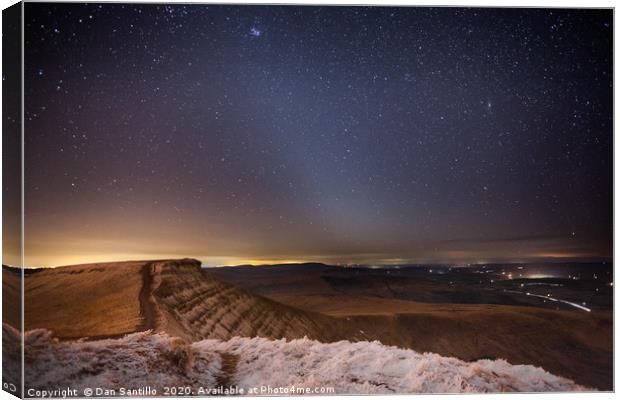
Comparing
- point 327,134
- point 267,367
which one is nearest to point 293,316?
point 267,367

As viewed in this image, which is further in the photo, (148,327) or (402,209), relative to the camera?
(402,209)

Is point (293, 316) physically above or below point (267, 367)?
above

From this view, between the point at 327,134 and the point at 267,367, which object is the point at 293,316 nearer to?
the point at 267,367

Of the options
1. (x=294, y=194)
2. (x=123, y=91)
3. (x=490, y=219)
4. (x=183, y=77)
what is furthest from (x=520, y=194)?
(x=123, y=91)

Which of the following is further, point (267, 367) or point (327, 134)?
point (327, 134)

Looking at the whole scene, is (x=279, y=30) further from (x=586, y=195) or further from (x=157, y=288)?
(x=586, y=195)

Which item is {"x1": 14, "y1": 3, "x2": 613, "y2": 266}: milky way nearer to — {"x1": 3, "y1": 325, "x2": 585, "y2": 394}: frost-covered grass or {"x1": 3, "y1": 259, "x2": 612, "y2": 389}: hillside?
{"x1": 3, "y1": 259, "x2": 612, "y2": 389}: hillside
